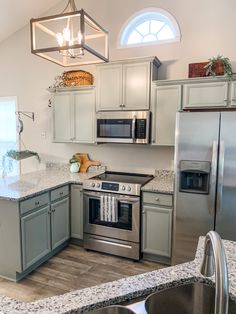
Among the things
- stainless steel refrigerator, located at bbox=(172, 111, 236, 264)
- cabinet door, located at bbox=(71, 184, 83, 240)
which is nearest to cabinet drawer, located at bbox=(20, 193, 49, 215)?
cabinet door, located at bbox=(71, 184, 83, 240)

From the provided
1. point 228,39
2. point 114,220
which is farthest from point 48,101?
point 228,39

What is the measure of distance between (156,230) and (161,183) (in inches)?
23.2

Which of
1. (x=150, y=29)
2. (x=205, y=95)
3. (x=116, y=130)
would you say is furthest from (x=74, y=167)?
(x=150, y=29)

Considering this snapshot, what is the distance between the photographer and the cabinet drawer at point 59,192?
3.10 metres

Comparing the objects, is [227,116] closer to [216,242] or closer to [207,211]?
[207,211]

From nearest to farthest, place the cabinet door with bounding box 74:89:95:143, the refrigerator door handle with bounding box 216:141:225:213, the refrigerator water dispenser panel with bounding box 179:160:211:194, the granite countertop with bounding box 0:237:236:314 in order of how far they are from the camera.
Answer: the granite countertop with bounding box 0:237:236:314 < the refrigerator door handle with bounding box 216:141:225:213 < the refrigerator water dispenser panel with bounding box 179:160:211:194 < the cabinet door with bounding box 74:89:95:143

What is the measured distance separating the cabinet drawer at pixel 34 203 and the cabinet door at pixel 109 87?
4.60ft

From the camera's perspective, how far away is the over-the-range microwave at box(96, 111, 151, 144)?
3.21 m

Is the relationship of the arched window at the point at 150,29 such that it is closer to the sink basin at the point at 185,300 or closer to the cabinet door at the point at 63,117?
the cabinet door at the point at 63,117

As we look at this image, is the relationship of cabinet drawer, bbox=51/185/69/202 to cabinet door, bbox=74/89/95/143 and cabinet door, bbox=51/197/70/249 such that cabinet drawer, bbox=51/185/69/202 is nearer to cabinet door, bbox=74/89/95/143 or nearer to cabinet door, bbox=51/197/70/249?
cabinet door, bbox=51/197/70/249

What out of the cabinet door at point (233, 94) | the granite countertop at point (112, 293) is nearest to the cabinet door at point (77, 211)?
the cabinet door at point (233, 94)

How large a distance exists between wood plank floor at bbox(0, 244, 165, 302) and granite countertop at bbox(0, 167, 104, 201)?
3.02 feet

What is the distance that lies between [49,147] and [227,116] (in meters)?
2.91

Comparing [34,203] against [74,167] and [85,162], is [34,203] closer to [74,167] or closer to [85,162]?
[74,167]
